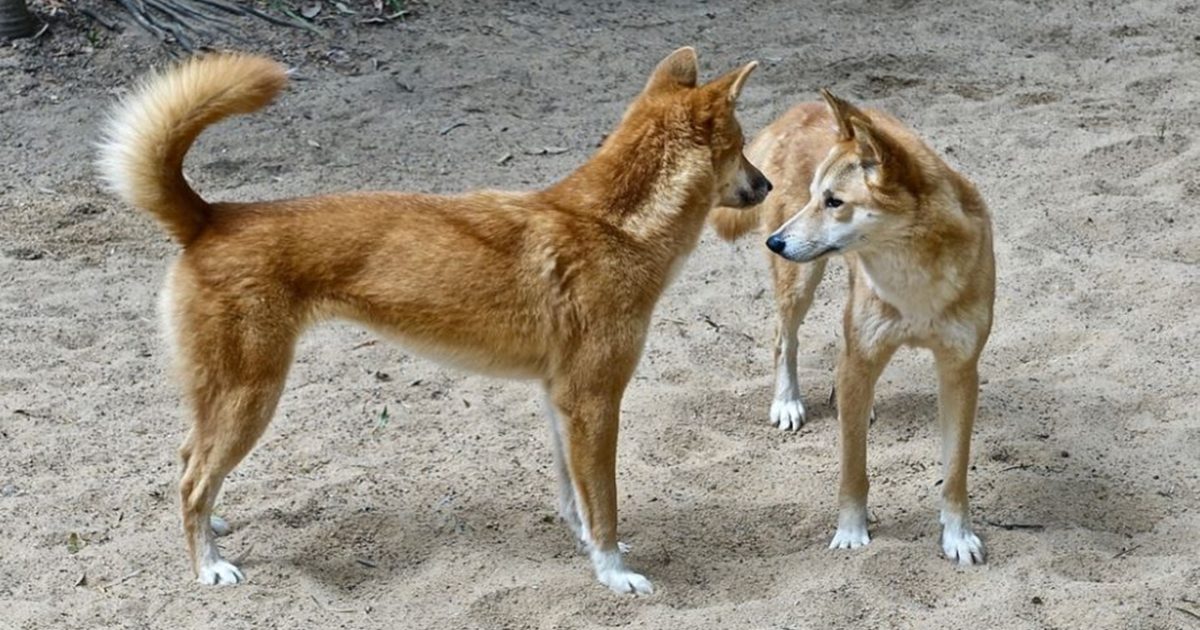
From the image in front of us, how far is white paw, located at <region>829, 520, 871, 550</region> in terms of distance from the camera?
4.71m

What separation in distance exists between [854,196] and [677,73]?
2.24 ft

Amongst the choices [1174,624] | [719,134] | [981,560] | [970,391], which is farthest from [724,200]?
[1174,624]

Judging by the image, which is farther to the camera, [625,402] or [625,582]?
[625,402]

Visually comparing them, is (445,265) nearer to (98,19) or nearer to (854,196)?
(854,196)

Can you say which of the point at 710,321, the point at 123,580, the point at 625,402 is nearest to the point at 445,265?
the point at 123,580

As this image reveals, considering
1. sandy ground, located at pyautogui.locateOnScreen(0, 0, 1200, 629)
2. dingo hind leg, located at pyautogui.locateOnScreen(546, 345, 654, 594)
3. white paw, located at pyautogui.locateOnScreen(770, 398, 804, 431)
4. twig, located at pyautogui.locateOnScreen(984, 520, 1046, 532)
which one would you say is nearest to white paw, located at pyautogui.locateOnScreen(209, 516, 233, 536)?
sandy ground, located at pyautogui.locateOnScreen(0, 0, 1200, 629)

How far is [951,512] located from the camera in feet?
15.4

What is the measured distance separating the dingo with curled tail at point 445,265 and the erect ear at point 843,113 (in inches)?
11.7

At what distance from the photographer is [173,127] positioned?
4.29m

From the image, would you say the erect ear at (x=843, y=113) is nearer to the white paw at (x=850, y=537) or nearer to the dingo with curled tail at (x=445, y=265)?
the dingo with curled tail at (x=445, y=265)

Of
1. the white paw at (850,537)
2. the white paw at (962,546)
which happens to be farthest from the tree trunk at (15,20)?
the white paw at (962,546)

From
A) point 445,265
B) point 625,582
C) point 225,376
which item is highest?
point 445,265

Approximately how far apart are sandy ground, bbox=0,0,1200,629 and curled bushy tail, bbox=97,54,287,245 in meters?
1.05

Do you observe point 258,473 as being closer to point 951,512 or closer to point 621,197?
point 621,197
